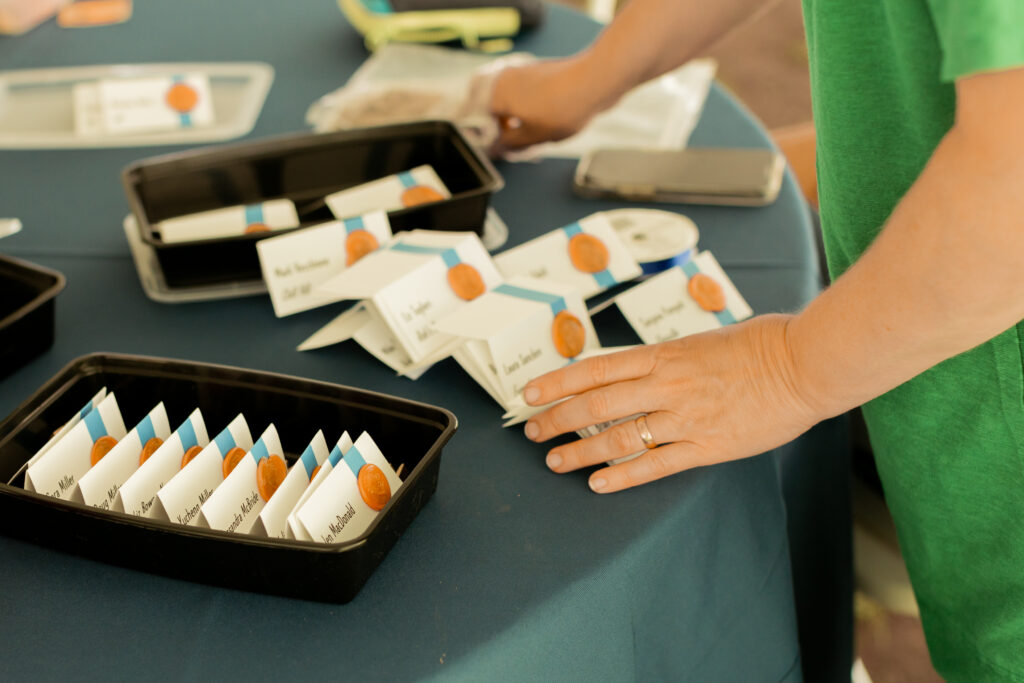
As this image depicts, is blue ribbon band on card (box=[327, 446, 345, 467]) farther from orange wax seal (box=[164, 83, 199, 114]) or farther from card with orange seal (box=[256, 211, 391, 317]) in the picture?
orange wax seal (box=[164, 83, 199, 114])

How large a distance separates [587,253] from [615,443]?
0.29m

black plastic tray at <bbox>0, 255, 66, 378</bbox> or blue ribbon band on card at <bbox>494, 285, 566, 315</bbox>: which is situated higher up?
black plastic tray at <bbox>0, 255, 66, 378</bbox>

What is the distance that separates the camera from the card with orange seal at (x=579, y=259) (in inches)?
38.2

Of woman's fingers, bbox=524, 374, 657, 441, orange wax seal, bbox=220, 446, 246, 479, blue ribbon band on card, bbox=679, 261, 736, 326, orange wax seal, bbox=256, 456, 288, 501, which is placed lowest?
blue ribbon band on card, bbox=679, 261, 736, 326

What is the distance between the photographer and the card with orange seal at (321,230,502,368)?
0.86m

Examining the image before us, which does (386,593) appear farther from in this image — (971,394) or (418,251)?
(971,394)

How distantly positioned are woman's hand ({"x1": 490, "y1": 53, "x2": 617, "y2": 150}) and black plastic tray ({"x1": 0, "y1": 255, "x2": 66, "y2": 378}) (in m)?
0.59

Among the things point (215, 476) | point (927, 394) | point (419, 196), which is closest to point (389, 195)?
point (419, 196)

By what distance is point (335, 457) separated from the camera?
0.70 m

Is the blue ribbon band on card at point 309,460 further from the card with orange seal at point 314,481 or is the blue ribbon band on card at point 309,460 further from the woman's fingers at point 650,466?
the woman's fingers at point 650,466

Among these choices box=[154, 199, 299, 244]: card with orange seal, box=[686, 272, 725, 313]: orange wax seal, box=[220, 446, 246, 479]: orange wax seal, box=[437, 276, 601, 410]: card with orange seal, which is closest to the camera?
box=[220, 446, 246, 479]: orange wax seal

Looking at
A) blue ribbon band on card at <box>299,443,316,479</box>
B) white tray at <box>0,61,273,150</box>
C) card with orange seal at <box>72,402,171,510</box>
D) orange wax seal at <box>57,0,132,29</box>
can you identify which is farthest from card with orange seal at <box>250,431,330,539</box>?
orange wax seal at <box>57,0,132,29</box>

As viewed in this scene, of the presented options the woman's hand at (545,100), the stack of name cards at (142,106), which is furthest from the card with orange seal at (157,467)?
the stack of name cards at (142,106)

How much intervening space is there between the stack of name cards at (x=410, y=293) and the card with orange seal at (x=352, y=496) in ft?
0.52
